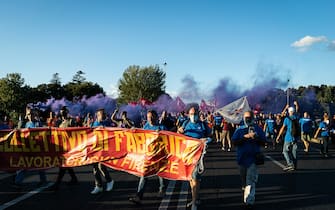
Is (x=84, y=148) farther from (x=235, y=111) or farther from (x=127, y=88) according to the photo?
(x=127, y=88)

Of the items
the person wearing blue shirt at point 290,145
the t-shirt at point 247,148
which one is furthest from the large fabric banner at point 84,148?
the person wearing blue shirt at point 290,145

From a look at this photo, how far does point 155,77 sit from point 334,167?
76.3 metres

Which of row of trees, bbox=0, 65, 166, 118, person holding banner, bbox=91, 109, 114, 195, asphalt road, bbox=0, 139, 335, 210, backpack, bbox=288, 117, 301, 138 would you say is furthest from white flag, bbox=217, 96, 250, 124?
row of trees, bbox=0, 65, 166, 118

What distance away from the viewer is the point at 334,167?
12352 millimetres

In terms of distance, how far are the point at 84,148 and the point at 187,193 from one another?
85.4 inches

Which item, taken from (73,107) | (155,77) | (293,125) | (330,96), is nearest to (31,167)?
(293,125)

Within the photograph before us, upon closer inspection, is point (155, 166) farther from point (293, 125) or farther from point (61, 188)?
point (293, 125)

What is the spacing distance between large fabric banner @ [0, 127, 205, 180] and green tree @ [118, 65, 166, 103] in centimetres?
7484

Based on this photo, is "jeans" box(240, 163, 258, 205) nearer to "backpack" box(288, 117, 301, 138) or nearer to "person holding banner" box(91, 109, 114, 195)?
"person holding banner" box(91, 109, 114, 195)

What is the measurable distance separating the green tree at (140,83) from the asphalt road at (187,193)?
72366mm

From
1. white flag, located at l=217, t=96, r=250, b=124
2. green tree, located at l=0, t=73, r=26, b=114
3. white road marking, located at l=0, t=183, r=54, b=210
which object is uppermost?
green tree, located at l=0, t=73, r=26, b=114

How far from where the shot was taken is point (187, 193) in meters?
8.43

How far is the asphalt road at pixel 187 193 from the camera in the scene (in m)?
7.36

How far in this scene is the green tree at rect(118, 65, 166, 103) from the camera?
278ft
